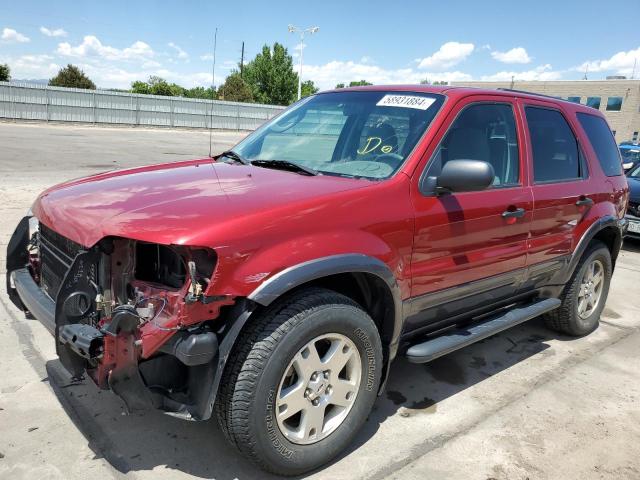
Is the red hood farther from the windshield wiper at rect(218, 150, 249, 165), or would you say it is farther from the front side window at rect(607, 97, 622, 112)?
the front side window at rect(607, 97, 622, 112)

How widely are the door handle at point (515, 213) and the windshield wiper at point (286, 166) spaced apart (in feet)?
4.22

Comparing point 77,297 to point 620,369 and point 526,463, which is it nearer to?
point 526,463

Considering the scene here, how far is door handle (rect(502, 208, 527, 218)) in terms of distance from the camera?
346 centimetres

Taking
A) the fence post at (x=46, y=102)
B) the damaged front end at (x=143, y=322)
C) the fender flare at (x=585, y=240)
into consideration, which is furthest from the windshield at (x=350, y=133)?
the fence post at (x=46, y=102)

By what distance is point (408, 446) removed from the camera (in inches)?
118

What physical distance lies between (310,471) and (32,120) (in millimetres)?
33668

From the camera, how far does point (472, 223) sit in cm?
324

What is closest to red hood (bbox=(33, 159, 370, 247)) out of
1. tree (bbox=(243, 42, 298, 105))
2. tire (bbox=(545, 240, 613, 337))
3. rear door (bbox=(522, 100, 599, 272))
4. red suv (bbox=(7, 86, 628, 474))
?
red suv (bbox=(7, 86, 628, 474))

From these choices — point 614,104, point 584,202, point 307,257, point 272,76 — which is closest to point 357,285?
point 307,257

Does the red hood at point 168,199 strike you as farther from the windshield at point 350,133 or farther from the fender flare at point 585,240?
the fender flare at point 585,240

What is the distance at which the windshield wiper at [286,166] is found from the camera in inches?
122

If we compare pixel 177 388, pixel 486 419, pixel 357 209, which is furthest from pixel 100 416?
pixel 486 419

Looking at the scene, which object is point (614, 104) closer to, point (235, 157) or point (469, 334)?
point (469, 334)

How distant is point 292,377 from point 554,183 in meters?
2.56
